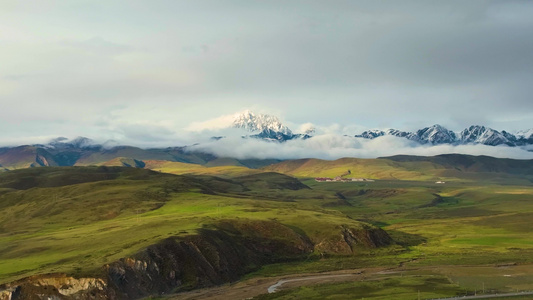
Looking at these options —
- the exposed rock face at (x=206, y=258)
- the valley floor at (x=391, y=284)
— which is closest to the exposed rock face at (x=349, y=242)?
the exposed rock face at (x=206, y=258)

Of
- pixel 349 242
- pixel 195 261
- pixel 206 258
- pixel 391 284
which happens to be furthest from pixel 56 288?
pixel 349 242

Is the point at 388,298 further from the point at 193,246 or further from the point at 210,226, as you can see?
the point at 210,226

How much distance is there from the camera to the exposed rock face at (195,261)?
11275cm

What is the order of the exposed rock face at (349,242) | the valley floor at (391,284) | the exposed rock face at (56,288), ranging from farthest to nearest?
the exposed rock face at (349,242) → the valley floor at (391,284) → the exposed rock face at (56,288)

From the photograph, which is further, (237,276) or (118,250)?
(237,276)

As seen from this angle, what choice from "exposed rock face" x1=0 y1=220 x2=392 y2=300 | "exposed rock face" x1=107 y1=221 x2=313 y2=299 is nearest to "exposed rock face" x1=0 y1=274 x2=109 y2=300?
"exposed rock face" x1=0 y1=220 x2=392 y2=300

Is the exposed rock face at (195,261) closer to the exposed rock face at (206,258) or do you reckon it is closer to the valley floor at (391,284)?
the exposed rock face at (206,258)

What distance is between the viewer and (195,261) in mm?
142375

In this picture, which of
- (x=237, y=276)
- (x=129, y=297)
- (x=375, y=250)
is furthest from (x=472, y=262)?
(x=129, y=297)

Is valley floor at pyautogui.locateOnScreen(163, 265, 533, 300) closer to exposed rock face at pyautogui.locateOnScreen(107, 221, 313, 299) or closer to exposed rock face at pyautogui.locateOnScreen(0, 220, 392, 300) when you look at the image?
exposed rock face at pyautogui.locateOnScreen(107, 221, 313, 299)

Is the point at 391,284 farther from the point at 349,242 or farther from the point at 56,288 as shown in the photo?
the point at 56,288

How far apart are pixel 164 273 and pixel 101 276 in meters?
19.6

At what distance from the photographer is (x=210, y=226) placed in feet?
573

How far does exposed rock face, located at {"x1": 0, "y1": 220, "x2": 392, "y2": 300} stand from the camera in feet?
370
